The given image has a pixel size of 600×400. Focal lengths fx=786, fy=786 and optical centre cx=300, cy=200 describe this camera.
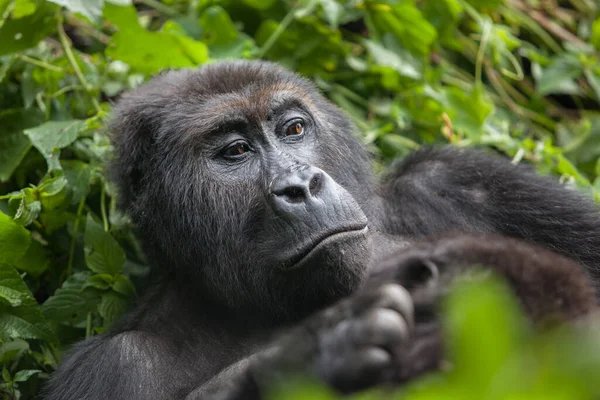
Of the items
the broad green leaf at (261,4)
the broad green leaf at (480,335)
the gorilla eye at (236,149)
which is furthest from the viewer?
the broad green leaf at (261,4)

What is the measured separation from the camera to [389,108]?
530cm

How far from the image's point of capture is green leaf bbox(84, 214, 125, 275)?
3898 mm

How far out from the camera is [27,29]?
4.48 meters

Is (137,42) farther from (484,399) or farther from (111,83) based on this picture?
(484,399)

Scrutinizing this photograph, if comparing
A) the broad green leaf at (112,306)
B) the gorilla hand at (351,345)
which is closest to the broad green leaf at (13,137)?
the broad green leaf at (112,306)

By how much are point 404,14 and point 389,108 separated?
24.8 inches

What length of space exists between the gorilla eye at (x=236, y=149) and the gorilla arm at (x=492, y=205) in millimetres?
789

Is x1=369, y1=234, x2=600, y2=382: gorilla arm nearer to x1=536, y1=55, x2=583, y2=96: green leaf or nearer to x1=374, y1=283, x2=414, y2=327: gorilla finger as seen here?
x1=374, y1=283, x2=414, y2=327: gorilla finger

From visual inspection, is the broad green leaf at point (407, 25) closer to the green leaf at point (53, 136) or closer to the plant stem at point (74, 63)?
the plant stem at point (74, 63)

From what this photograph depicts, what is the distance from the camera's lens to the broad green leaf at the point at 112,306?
12.5 feet

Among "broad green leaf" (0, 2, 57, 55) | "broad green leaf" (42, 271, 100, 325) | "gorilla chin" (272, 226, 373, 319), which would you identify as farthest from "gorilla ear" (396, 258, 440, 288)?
"broad green leaf" (0, 2, 57, 55)

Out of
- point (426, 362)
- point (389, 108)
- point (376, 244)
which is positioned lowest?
point (389, 108)

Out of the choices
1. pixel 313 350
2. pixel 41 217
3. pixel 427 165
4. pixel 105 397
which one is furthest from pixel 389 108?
pixel 313 350

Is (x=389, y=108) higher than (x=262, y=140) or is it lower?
lower
